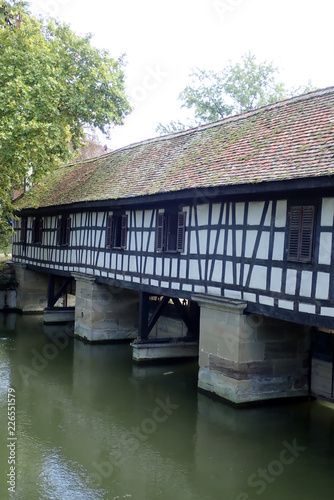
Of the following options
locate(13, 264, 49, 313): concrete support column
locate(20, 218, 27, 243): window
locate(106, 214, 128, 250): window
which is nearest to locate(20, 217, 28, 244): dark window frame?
locate(20, 218, 27, 243): window

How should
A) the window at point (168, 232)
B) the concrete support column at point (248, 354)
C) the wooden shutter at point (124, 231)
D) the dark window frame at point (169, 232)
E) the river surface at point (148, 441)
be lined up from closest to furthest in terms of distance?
the river surface at point (148, 441), the concrete support column at point (248, 354), the dark window frame at point (169, 232), the window at point (168, 232), the wooden shutter at point (124, 231)

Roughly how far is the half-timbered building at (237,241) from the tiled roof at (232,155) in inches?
1.7

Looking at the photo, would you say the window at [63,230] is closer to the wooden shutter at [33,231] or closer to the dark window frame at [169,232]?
the wooden shutter at [33,231]

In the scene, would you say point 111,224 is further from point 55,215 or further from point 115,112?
point 115,112

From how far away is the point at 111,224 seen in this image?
16.4m

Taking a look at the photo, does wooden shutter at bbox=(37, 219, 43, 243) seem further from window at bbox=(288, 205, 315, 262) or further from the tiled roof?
window at bbox=(288, 205, 315, 262)

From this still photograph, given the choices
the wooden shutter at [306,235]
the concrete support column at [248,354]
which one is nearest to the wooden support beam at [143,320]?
the concrete support column at [248,354]

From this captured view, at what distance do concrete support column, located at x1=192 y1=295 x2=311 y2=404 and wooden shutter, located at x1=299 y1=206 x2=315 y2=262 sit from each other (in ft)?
6.13

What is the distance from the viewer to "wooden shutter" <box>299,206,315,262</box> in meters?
9.32

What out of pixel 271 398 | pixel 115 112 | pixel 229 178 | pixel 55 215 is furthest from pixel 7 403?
pixel 115 112

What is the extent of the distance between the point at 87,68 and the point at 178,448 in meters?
16.1

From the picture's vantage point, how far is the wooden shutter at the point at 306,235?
30.6 ft

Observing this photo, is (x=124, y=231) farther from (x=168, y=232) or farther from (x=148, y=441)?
(x=148, y=441)

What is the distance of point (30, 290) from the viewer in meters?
23.6
